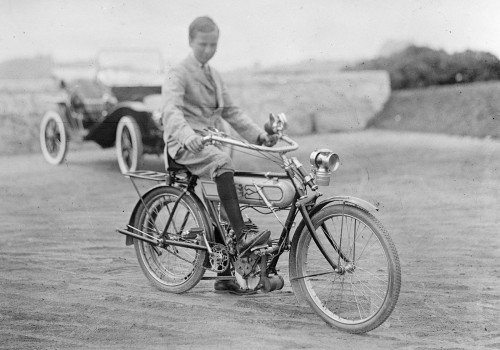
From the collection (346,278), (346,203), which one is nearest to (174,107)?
(346,203)

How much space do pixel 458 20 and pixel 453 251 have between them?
199cm

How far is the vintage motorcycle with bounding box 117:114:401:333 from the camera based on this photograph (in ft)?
13.3

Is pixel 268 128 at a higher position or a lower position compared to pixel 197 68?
lower

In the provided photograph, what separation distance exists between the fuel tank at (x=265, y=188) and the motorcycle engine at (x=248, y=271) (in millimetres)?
319

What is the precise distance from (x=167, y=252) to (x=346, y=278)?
1.20 meters

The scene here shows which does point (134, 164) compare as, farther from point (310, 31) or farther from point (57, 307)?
point (57, 307)

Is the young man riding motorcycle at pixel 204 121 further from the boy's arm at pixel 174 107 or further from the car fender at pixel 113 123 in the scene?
the car fender at pixel 113 123

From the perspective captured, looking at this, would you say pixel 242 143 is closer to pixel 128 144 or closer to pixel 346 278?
pixel 346 278

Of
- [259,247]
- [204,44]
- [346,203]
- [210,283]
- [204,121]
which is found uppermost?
[204,44]

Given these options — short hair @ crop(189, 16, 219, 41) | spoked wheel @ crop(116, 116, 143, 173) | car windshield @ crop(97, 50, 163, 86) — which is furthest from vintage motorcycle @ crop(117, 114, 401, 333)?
car windshield @ crop(97, 50, 163, 86)

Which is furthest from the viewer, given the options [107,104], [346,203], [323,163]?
[107,104]

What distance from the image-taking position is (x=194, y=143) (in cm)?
434

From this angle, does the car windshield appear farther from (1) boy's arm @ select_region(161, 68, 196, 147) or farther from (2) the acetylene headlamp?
(2) the acetylene headlamp

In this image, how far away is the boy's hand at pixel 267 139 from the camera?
469 cm
